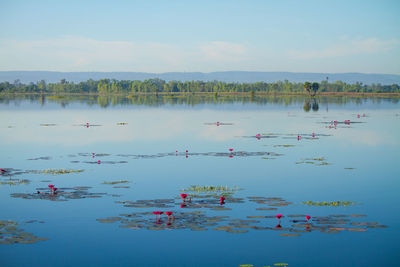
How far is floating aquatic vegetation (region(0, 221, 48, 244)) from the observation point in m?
13.7

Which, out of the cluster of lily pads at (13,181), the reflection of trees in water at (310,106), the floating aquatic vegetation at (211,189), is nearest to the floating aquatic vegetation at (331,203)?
the floating aquatic vegetation at (211,189)

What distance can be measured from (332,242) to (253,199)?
4.64 metres

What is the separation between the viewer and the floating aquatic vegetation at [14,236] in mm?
13712

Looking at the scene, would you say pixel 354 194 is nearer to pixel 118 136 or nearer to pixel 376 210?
pixel 376 210

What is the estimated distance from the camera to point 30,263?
12.8m

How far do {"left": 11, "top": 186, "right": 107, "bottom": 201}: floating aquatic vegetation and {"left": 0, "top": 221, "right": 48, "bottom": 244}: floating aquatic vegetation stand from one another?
2.92 m

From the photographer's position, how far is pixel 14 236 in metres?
14.1

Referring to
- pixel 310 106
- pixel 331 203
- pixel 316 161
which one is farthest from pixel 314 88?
pixel 331 203

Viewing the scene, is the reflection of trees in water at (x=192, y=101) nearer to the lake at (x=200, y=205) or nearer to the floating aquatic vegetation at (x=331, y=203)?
the lake at (x=200, y=205)

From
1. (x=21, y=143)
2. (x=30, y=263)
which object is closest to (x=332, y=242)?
(x=30, y=263)

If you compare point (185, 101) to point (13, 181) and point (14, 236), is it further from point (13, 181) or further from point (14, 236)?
point (14, 236)

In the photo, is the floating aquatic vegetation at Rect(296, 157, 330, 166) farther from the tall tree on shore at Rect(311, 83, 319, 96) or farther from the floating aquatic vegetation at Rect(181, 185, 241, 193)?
the tall tree on shore at Rect(311, 83, 319, 96)

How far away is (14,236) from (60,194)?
14.9 ft

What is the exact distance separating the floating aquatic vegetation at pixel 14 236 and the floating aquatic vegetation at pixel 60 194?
2917mm
